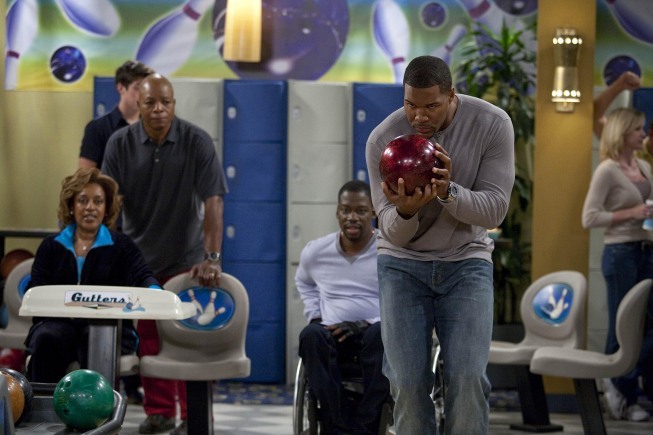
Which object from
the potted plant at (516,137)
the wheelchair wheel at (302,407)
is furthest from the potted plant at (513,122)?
the wheelchair wheel at (302,407)

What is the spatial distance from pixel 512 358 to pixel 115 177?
84.2 inches

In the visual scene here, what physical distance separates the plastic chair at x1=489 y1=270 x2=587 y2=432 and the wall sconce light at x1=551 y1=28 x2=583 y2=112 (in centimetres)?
102

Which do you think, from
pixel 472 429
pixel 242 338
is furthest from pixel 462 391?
pixel 242 338

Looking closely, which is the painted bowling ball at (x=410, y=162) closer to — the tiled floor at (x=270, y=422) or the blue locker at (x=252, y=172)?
the tiled floor at (x=270, y=422)

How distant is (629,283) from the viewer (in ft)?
20.5

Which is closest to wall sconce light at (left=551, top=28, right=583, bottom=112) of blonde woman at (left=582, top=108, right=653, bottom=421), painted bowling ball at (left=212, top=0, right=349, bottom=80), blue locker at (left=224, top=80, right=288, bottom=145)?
blonde woman at (left=582, top=108, right=653, bottom=421)

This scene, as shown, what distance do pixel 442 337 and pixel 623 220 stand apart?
9.85 feet

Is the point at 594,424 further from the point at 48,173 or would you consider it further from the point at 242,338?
the point at 48,173

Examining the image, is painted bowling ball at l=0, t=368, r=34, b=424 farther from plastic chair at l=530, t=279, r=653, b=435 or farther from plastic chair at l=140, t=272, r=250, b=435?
plastic chair at l=530, t=279, r=653, b=435

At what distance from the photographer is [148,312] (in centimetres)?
429

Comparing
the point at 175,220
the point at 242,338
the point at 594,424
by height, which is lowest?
the point at 594,424

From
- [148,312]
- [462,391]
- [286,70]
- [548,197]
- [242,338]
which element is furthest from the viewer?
[286,70]

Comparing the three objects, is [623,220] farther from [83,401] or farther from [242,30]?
[83,401]

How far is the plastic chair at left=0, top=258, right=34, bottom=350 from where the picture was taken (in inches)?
232
